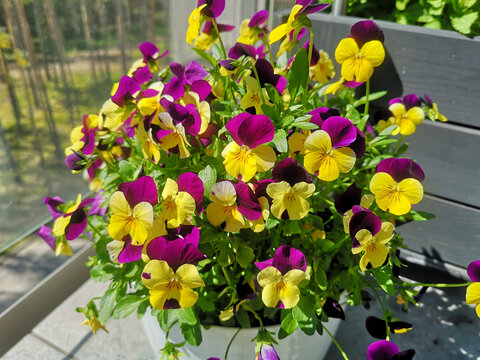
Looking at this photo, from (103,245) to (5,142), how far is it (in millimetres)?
469

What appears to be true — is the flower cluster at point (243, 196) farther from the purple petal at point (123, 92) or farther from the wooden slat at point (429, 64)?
the wooden slat at point (429, 64)

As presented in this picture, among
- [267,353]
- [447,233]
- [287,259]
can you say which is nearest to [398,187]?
[287,259]

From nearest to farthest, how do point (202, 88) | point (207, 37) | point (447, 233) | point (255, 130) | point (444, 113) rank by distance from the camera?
point (255, 130)
point (202, 88)
point (207, 37)
point (444, 113)
point (447, 233)

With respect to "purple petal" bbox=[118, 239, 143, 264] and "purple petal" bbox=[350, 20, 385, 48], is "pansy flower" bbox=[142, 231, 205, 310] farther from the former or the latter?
"purple petal" bbox=[350, 20, 385, 48]

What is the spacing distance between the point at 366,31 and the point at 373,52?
0.12 feet

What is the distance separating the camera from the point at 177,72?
2.23ft

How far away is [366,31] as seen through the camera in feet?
1.95

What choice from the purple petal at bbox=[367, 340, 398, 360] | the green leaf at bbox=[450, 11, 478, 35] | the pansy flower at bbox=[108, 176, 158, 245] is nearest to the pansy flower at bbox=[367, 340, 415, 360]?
the purple petal at bbox=[367, 340, 398, 360]

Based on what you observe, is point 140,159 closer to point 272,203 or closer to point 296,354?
point 272,203

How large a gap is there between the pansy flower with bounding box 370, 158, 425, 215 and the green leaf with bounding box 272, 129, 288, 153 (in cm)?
12

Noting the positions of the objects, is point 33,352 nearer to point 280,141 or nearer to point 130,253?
point 130,253

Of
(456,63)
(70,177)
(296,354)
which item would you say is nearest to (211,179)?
(296,354)

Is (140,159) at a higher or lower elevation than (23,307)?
higher

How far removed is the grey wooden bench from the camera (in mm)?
796
